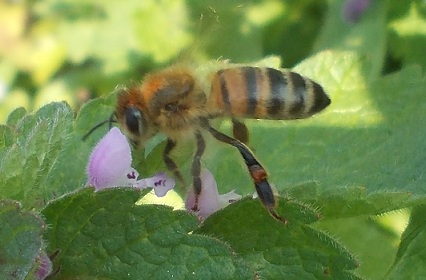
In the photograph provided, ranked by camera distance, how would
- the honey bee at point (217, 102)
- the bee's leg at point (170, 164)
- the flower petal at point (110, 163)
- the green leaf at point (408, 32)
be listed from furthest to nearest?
the green leaf at point (408, 32)
the honey bee at point (217, 102)
the bee's leg at point (170, 164)
the flower petal at point (110, 163)

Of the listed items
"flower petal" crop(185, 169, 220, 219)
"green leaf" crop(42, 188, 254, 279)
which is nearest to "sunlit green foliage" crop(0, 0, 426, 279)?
"green leaf" crop(42, 188, 254, 279)

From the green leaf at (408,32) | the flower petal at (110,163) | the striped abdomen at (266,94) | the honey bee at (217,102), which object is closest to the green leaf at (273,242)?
the flower petal at (110,163)

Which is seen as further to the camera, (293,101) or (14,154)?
(293,101)

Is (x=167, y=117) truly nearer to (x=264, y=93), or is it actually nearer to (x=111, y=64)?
(x=264, y=93)

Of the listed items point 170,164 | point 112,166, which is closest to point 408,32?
point 170,164

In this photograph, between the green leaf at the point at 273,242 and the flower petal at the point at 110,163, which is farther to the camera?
the flower petal at the point at 110,163

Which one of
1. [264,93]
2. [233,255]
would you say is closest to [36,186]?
[233,255]

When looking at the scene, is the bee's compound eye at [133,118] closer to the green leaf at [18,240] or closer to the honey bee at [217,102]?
the honey bee at [217,102]
